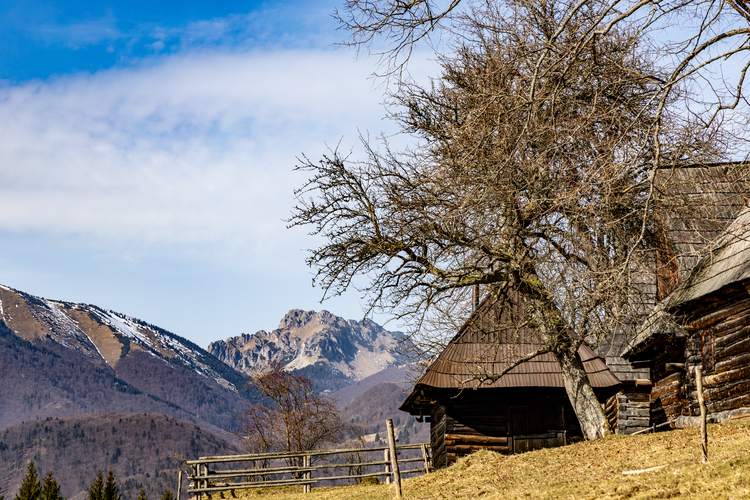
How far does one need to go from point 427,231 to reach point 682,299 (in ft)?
21.3

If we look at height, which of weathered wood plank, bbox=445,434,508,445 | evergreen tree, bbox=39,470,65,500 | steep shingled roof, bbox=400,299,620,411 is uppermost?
steep shingled roof, bbox=400,299,620,411

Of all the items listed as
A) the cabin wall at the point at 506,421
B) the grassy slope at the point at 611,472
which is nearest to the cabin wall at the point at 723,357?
the grassy slope at the point at 611,472

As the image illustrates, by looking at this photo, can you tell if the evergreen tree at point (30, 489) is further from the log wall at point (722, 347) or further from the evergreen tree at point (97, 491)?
the log wall at point (722, 347)

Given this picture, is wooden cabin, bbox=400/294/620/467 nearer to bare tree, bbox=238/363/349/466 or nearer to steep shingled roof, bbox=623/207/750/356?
steep shingled roof, bbox=623/207/750/356

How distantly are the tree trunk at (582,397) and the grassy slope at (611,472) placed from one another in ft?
1.63

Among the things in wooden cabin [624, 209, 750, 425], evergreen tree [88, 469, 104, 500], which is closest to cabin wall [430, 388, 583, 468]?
wooden cabin [624, 209, 750, 425]

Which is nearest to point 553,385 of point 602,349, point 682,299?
point 602,349

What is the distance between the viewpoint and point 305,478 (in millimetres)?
24562

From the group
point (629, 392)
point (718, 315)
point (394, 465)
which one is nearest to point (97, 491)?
point (629, 392)

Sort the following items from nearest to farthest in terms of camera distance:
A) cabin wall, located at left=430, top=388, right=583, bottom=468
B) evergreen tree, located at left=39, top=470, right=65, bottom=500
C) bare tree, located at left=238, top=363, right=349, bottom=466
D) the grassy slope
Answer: the grassy slope < cabin wall, located at left=430, top=388, right=583, bottom=468 < bare tree, located at left=238, top=363, right=349, bottom=466 < evergreen tree, located at left=39, top=470, right=65, bottom=500

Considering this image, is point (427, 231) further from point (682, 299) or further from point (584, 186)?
point (682, 299)

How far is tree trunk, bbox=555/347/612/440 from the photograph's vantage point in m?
14.9

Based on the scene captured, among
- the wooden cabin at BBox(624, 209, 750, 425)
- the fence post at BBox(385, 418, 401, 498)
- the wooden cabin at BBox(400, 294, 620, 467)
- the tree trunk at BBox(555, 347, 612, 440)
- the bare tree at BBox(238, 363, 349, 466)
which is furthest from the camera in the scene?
the bare tree at BBox(238, 363, 349, 466)

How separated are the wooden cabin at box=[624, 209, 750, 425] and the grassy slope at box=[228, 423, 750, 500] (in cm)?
143
